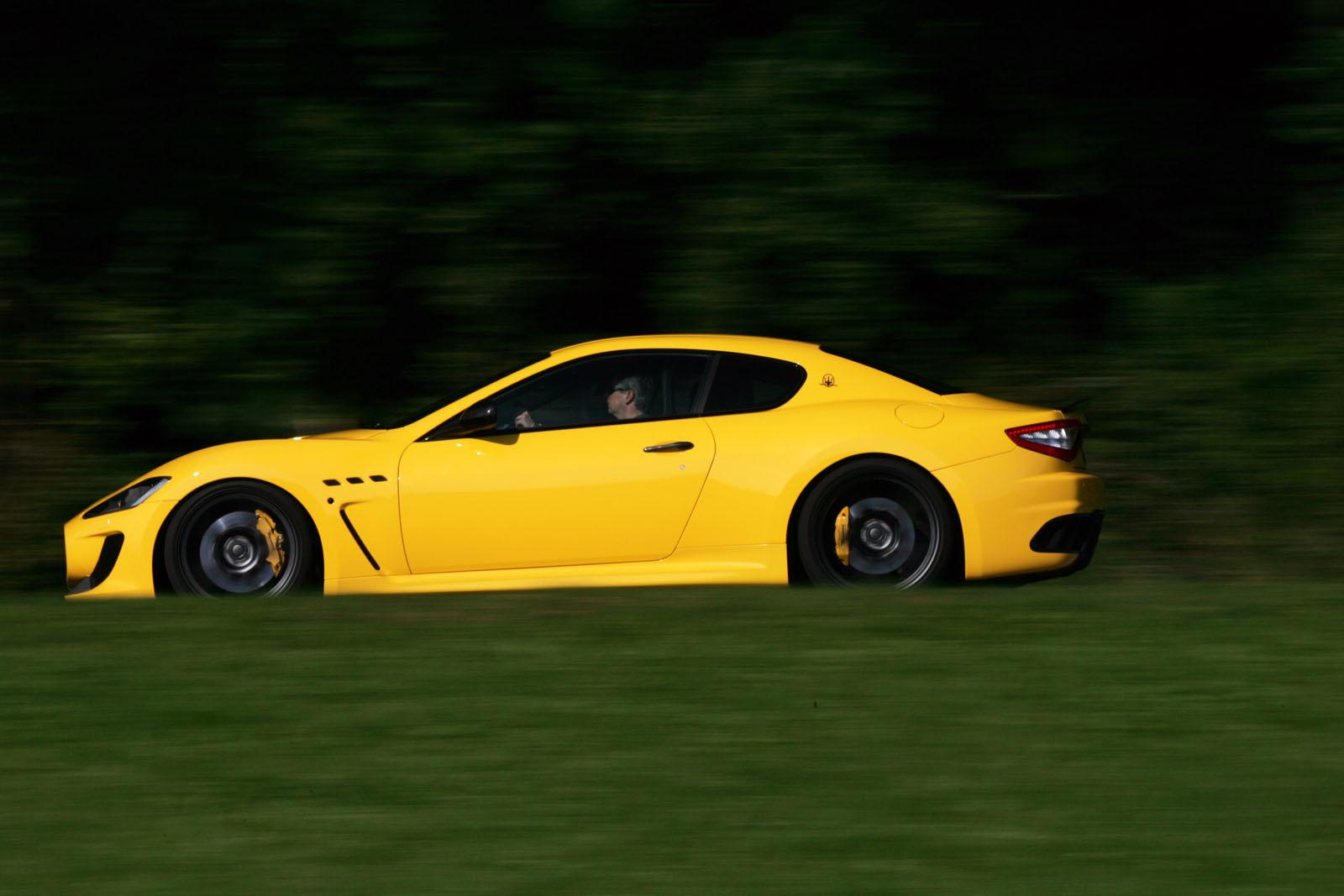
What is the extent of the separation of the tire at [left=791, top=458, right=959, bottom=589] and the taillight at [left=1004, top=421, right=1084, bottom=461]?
18.3 inches

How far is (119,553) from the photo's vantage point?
8.19m

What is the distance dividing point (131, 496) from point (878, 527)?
353cm

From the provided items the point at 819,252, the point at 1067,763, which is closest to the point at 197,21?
the point at 819,252

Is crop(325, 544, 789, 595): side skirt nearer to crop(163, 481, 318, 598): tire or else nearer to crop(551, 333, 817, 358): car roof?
crop(163, 481, 318, 598): tire

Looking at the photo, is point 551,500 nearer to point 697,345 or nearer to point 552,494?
point 552,494

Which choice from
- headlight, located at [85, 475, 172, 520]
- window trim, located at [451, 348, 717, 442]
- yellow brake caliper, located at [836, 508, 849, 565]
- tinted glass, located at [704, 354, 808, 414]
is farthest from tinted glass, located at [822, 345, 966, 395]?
headlight, located at [85, 475, 172, 520]

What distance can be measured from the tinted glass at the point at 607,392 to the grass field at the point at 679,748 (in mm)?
1211

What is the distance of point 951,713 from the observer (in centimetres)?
548

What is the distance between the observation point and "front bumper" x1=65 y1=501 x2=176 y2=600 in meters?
8.15

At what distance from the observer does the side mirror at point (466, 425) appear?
809 centimetres

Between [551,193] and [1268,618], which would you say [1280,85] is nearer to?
[551,193]

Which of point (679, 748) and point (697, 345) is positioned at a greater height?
point (697, 345)

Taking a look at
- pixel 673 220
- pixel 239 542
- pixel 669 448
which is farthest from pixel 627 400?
pixel 673 220

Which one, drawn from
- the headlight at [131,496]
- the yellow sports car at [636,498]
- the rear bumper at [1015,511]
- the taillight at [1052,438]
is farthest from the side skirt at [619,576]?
the taillight at [1052,438]
